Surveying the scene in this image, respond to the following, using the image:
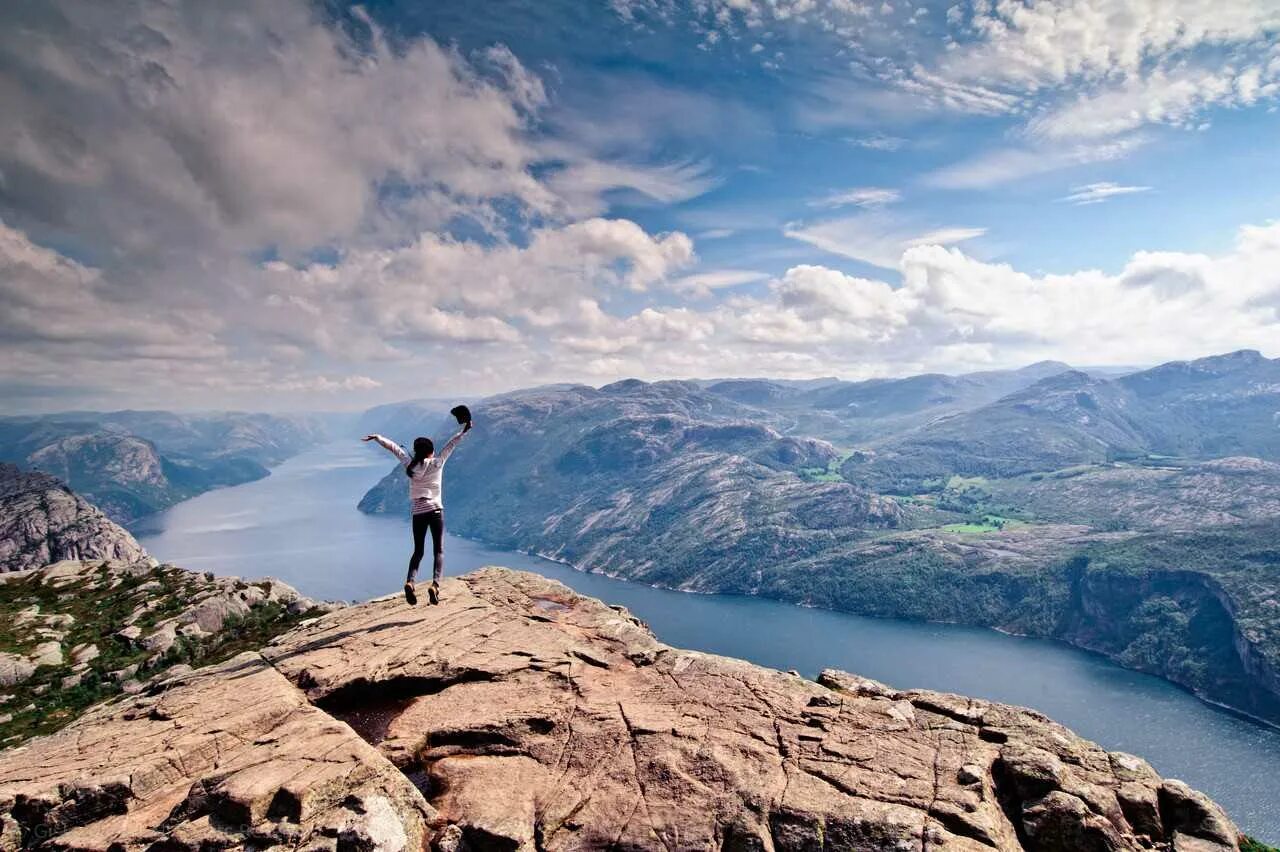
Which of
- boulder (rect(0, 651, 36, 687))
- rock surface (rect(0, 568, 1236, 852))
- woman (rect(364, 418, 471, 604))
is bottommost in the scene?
boulder (rect(0, 651, 36, 687))

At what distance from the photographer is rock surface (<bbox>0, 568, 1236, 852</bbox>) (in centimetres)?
1262

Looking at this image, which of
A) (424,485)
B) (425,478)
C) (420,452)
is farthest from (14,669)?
(425,478)

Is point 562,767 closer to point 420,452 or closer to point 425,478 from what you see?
point 425,478

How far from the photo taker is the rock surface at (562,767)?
12625mm

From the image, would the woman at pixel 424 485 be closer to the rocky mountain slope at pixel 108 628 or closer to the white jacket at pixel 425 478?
the white jacket at pixel 425 478

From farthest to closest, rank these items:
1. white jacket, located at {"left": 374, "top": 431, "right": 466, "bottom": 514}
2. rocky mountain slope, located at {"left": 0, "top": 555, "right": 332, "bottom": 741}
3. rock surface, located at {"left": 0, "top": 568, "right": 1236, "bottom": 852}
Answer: rocky mountain slope, located at {"left": 0, "top": 555, "right": 332, "bottom": 741} → white jacket, located at {"left": 374, "top": 431, "right": 466, "bottom": 514} → rock surface, located at {"left": 0, "top": 568, "right": 1236, "bottom": 852}

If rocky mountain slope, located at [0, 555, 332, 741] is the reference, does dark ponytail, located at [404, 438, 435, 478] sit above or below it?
above

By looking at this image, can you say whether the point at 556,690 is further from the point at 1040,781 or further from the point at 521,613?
the point at 1040,781

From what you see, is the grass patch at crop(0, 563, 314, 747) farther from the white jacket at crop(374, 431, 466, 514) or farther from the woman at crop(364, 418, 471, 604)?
the white jacket at crop(374, 431, 466, 514)

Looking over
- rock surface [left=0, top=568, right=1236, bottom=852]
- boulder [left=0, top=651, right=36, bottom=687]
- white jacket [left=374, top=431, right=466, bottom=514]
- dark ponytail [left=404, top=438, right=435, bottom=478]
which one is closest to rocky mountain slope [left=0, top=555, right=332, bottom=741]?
boulder [left=0, top=651, right=36, bottom=687]

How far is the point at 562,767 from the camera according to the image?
14.8 m

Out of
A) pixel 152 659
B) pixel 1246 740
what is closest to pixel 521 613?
pixel 152 659

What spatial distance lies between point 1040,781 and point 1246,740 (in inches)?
10900

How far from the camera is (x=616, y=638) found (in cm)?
2286
